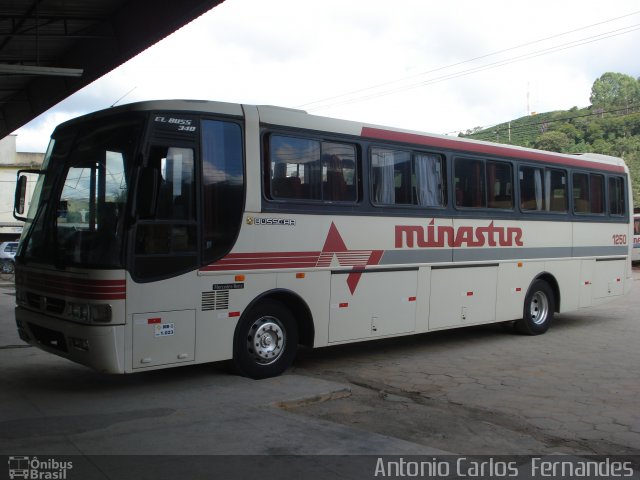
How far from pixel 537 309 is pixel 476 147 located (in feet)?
11.8

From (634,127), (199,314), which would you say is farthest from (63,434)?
(634,127)

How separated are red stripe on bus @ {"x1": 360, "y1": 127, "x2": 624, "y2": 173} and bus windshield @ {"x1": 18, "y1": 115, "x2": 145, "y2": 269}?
3455 millimetres

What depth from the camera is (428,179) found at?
961 cm

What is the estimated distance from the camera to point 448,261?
9.82 m

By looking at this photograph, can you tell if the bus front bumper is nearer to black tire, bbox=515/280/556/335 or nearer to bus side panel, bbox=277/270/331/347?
bus side panel, bbox=277/270/331/347

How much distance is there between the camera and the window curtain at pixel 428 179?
9461 millimetres

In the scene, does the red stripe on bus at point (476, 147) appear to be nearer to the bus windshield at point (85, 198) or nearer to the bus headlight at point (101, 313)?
the bus windshield at point (85, 198)

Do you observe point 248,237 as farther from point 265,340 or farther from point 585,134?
point 585,134

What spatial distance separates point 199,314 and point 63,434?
2.00m

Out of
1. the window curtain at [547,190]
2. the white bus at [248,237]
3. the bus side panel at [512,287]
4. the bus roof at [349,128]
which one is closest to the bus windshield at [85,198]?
the white bus at [248,237]

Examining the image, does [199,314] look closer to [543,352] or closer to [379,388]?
[379,388]

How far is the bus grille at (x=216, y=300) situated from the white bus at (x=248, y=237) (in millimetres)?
18

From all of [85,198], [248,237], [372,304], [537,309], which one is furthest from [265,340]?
[537,309]

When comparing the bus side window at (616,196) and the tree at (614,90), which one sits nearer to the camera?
the bus side window at (616,196)
